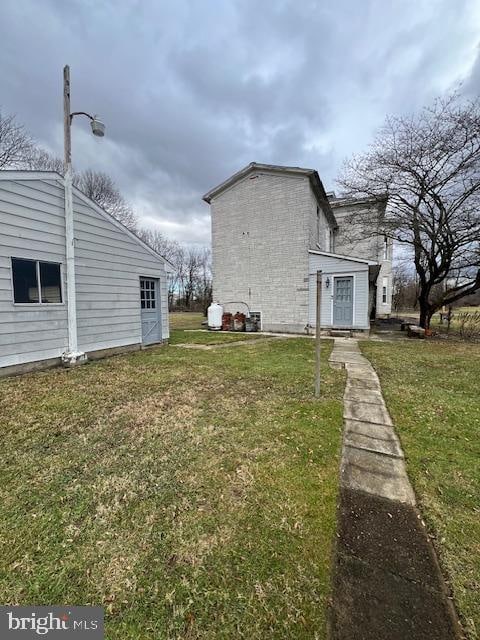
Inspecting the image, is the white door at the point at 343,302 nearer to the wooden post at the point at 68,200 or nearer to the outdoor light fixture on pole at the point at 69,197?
the outdoor light fixture on pole at the point at 69,197

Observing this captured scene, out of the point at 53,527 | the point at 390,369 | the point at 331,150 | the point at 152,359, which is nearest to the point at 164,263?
the point at 152,359

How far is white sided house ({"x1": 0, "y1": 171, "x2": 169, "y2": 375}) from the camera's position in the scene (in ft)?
17.3

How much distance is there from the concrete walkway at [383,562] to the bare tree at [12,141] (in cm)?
2188

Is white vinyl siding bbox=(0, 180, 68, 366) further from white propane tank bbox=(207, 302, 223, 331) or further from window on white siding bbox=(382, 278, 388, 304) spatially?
→ window on white siding bbox=(382, 278, 388, 304)

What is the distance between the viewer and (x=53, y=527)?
5.97ft

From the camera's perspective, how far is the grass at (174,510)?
1341 millimetres

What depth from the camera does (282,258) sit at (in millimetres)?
13250

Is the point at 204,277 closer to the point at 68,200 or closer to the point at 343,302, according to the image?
the point at 343,302

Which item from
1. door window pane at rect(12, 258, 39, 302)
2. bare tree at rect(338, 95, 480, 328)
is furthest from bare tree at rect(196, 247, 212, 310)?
door window pane at rect(12, 258, 39, 302)

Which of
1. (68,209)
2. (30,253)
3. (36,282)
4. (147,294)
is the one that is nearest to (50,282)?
(36,282)

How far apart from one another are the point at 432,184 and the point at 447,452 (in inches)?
523

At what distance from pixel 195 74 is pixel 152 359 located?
10396 millimetres

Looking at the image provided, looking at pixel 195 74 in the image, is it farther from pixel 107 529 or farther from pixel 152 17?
pixel 107 529

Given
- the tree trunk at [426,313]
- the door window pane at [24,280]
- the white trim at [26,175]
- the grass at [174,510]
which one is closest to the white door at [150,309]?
the door window pane at [24,280]
